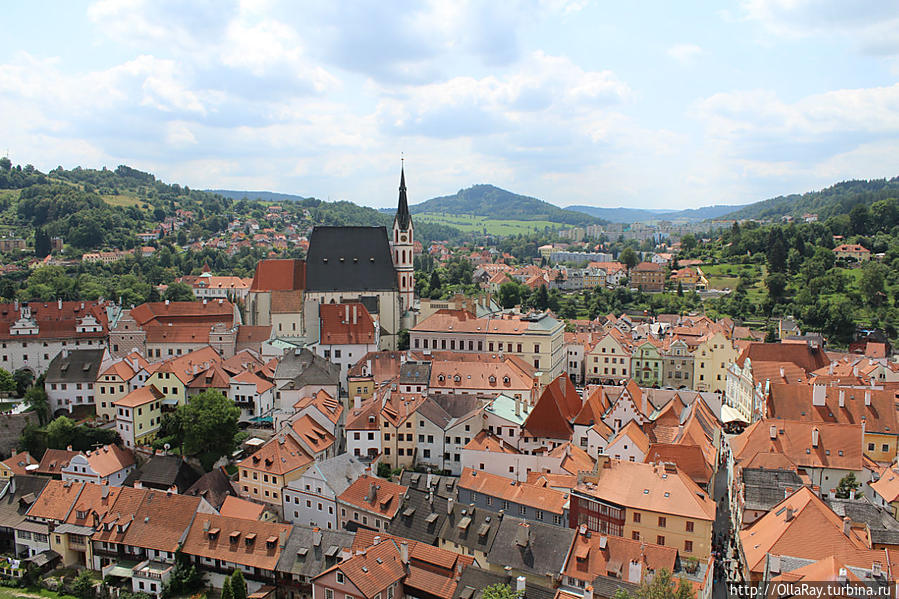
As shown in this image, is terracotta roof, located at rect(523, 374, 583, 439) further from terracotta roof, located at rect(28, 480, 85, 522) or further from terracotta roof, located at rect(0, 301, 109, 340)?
terracotta roof, located at rect(0, 301, 109, 340)

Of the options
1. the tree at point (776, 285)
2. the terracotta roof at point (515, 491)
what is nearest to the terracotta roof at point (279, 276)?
the terracotta roof at point (515, 491)

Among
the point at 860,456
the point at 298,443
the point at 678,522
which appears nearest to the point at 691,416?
the point at 860,456

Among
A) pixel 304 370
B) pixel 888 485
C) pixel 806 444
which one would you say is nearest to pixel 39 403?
pixel 304 370

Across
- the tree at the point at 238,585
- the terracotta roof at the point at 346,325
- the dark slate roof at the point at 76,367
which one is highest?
the terracotta roof at the point at 346,325

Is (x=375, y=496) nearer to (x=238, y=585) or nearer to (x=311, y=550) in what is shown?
(x=311, y=550)

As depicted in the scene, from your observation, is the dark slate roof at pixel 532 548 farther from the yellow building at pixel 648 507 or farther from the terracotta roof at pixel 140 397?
the terracotta roof at pixel 140 397
